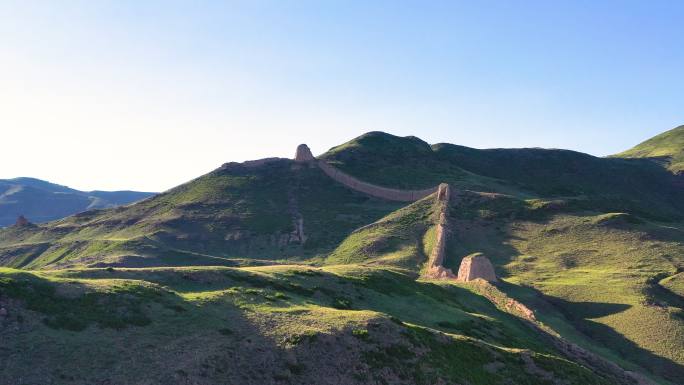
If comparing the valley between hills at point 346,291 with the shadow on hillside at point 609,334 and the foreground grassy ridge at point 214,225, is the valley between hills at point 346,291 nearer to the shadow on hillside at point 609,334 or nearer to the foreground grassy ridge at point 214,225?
the shadow on hillside at point 609,334

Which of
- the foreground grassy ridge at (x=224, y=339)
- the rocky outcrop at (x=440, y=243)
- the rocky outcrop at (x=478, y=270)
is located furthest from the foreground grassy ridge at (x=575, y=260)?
the foreground grassy ridge at (x=224, y=339)

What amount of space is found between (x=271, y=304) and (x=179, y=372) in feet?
44.2

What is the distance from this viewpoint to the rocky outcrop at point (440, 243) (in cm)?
9994

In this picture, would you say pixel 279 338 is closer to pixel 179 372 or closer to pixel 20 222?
pixel 179 372

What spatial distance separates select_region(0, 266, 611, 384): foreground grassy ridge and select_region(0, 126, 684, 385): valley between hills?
131 mm

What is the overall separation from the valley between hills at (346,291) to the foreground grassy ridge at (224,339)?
A: 5.1 inches

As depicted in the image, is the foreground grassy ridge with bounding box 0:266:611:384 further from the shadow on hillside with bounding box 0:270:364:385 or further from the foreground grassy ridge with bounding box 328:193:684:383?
the foreground grassy ridge with bounding box 328:193:684:383

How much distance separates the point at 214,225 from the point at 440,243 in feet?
229

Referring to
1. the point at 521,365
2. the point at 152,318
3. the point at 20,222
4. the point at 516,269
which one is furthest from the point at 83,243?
the point at 521,365

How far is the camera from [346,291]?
175 feet

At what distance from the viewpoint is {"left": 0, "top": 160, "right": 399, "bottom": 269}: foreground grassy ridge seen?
132625 millimetres

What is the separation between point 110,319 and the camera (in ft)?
108

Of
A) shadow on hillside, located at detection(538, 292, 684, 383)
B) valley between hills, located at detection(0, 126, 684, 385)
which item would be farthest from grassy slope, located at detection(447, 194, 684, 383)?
valley between hills, located at detection(0, 126, 684, 385)

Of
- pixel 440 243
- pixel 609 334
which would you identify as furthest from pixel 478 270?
pixel 440 243
